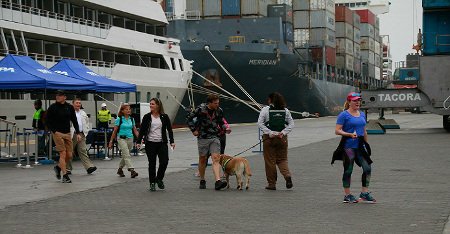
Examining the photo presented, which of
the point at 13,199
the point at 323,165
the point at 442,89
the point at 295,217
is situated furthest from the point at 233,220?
the point at 442,89

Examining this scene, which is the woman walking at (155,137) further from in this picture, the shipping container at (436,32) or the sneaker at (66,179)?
the shipping container at (436,32)

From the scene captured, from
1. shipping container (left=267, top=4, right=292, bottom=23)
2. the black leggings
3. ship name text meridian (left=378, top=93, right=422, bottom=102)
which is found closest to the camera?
the black leggings

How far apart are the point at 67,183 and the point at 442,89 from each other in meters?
21.0

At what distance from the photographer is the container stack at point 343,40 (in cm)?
7800

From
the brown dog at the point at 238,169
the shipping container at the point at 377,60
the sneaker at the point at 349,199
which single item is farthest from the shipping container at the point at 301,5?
the sneaker at the point at 349,199

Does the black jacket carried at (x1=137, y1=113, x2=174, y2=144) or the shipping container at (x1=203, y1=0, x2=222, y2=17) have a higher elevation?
the shipping container at (x1=203, y1=0, x2=222, y2=17)

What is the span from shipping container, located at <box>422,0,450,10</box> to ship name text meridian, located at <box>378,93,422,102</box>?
412 cm

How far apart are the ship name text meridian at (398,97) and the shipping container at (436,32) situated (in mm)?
2442

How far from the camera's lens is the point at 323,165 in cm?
1777

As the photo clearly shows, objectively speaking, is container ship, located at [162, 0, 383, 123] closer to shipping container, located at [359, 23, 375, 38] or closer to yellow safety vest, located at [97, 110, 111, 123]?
yellow safety vest, located at [97, 110, 111, 123]

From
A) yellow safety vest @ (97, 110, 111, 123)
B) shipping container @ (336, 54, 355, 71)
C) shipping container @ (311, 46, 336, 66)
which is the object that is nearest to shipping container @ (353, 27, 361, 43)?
shipping container @ (336, 54, 355, 71)

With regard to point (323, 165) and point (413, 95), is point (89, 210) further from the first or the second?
point (413, 95)

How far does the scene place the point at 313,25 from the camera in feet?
230

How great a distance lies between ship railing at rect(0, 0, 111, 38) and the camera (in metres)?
29.9
